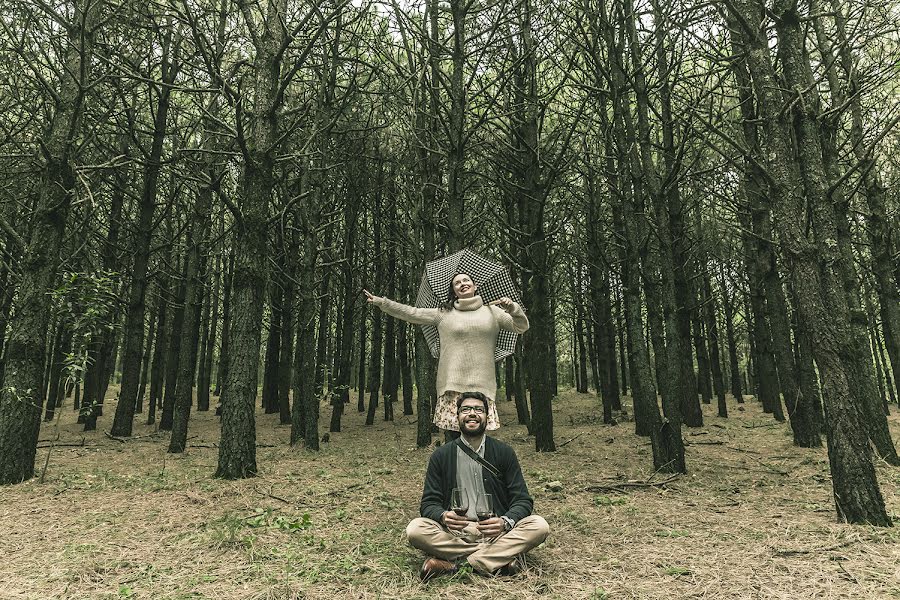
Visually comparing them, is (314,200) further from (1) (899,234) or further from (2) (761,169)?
(1) (899,234)

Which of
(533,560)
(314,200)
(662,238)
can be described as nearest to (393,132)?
(314,200)

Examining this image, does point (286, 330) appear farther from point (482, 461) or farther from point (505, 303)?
point (482, 461)

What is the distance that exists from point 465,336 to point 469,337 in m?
0.04

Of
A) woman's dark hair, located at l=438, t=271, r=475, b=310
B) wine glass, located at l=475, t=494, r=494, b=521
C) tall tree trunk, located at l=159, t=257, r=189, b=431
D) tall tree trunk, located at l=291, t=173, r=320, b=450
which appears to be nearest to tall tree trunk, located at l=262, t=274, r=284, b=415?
tall tree trunk, located at l=159, t=257, r=189, b=431

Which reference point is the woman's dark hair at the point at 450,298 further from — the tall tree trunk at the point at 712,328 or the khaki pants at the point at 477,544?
the tall tree trunk at the point at 712,328

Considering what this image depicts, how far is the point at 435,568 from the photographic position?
3.23 meters

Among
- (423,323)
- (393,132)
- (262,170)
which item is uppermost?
Result: (393,132)

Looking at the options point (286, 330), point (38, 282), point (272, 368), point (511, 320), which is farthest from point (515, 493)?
point (272, 368)

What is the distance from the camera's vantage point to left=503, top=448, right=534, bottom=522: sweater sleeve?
135 inches

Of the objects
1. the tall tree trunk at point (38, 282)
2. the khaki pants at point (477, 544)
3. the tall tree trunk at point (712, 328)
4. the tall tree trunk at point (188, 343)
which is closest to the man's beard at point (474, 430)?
the khaki pants at point (477, 544)

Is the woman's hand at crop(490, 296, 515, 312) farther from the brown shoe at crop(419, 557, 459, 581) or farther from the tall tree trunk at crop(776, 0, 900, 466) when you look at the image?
the tall tree trunk at crop(776, 0, 900, 466)

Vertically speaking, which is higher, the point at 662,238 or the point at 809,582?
the point at 662,238

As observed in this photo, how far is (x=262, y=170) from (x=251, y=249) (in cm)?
110

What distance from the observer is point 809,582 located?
2988 millimetres
